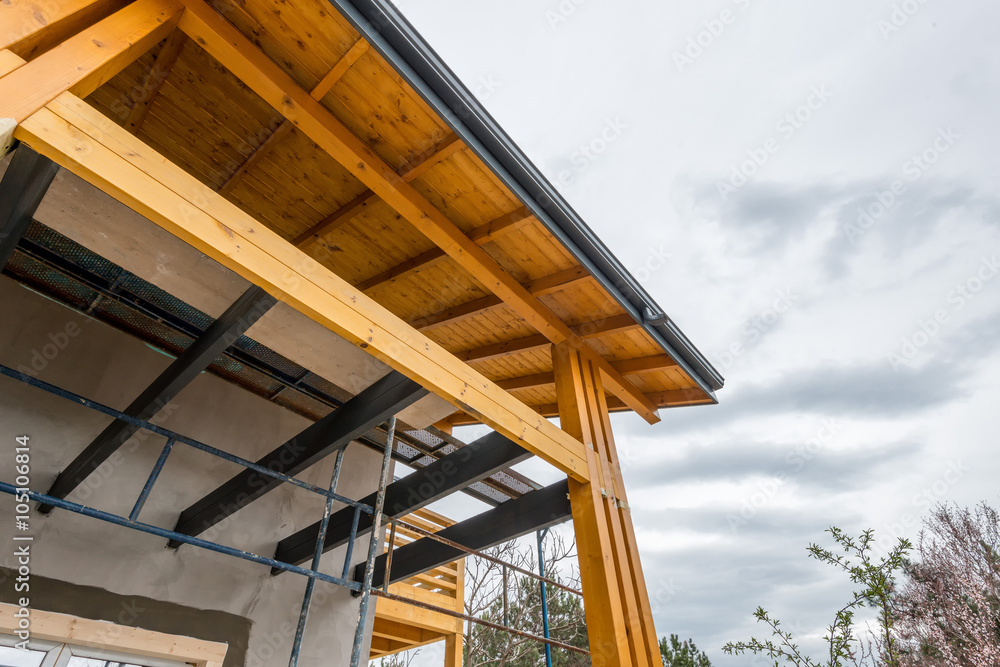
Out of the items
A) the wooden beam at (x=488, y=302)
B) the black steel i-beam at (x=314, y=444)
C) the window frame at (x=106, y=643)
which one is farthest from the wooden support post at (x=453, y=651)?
the wooden beam at (x=488, y=302)

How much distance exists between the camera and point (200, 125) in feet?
10.4

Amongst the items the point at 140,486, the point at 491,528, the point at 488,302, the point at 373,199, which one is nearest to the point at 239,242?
the point at 373,199

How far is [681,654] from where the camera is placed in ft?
53.7

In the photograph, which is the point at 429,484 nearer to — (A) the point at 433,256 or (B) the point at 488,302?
(B) the point at 488,302

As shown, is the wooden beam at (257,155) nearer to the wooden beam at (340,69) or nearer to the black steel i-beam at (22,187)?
the wooden beam at (340,69)

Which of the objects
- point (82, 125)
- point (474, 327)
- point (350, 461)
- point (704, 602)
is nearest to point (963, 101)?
point (474, 327)

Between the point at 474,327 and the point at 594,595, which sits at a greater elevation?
the point at 474,327

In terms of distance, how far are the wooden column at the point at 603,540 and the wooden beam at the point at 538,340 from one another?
22 centimetres

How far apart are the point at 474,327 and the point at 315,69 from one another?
2.34 metres

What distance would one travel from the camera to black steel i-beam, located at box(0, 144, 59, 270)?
1.92 meters

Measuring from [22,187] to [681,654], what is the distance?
20171mm

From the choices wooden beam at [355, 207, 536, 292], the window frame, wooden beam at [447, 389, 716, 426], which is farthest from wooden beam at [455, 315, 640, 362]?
the window frame

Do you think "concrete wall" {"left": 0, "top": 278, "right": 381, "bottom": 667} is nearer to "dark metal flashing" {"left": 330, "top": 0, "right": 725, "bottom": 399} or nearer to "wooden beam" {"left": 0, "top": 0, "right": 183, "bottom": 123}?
"wooden beam" {"left": 0, "top": 0, "right": 183, "bottom": 123}

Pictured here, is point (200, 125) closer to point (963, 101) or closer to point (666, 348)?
point (666, 348)
